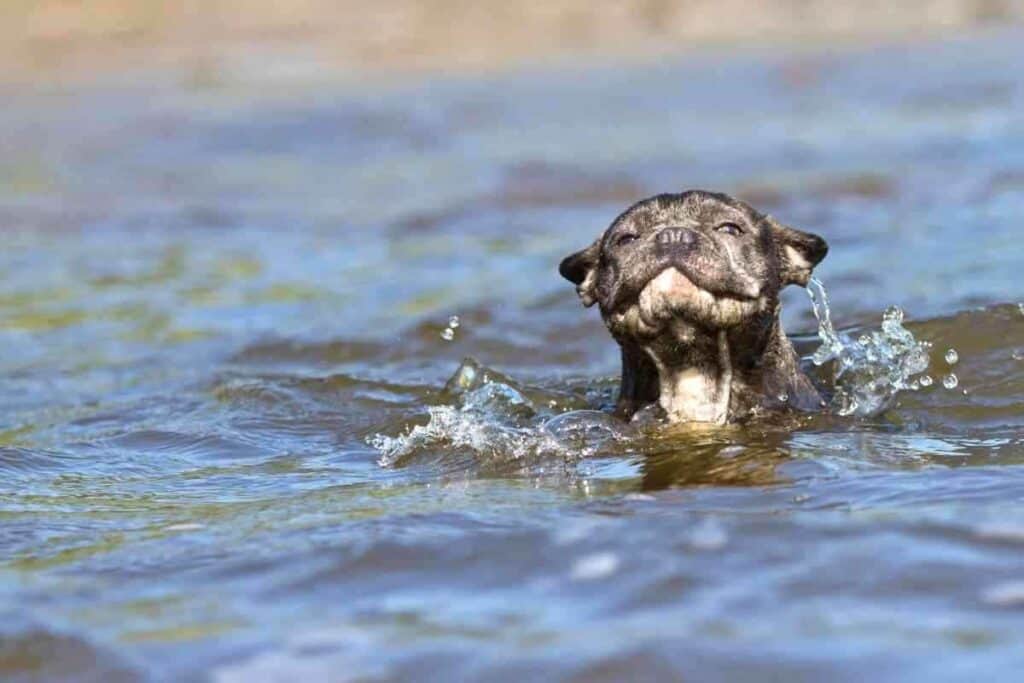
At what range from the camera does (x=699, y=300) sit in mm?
8062

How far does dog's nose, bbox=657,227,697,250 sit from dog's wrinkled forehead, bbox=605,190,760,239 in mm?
208

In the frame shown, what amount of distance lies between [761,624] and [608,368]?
6.07 m

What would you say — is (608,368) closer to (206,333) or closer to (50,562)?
(206,333)

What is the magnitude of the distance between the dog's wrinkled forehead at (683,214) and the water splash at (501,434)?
865 mm

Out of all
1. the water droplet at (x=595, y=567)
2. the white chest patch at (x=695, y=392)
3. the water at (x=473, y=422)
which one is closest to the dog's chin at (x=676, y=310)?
the white chest patch at (x=695, y=392)

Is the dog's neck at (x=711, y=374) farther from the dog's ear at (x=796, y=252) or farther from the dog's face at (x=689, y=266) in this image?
the dog's ear at (x=796, y=252)

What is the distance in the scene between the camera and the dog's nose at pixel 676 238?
8023 mm

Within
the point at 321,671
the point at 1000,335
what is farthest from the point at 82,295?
the point at 321,671

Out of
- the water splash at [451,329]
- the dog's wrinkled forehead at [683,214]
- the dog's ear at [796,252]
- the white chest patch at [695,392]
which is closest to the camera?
the dog's wrinkled forehead at [683,214]

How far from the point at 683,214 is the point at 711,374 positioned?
2.41ft

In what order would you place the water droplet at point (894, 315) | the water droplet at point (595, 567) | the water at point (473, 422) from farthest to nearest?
the water droplet at point (894, 315) → the water droplet at point (595, 567) → the water at point (473, 422)

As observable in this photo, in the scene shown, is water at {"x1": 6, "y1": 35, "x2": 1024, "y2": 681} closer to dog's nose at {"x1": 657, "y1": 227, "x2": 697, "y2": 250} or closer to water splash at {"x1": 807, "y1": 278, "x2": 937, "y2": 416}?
water splash at {"x1": 807, "y1": 278, "x2": 937, "y2": 416}

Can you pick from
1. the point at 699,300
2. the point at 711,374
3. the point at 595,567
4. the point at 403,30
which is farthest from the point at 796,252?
the point at 403,30

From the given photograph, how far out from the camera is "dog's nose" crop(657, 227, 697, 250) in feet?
26.3
